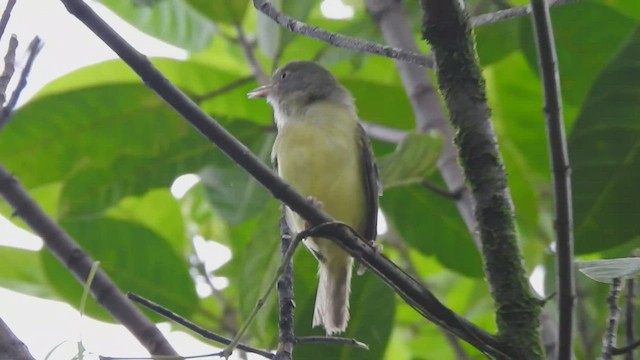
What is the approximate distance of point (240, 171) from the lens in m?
3.48

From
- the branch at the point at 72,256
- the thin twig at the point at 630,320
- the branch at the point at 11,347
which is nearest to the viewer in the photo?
the branch at the point at 11,347

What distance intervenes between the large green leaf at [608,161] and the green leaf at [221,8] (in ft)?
4.32

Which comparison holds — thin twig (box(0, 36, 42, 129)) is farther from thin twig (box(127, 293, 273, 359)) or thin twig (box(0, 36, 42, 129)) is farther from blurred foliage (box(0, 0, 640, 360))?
blurred foliage (box(0, 0, 640, 360))

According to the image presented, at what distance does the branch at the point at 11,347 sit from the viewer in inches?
67.9

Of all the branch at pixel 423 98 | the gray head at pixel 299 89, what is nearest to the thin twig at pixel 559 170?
the branch at pixel 423 98

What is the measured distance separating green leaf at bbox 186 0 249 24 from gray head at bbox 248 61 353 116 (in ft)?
0.83

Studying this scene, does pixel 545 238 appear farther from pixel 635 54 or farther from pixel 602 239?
pixel 635 54

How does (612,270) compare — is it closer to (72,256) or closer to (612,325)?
(612,325)

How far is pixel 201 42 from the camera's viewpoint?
395 cm

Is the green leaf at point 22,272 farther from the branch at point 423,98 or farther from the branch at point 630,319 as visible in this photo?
the branch at point 630,319

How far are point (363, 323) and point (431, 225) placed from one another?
57 centimetres

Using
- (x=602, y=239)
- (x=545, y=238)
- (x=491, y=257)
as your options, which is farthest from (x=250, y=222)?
(x=491, y=257)

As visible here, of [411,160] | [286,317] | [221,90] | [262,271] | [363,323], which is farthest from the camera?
[221,90]

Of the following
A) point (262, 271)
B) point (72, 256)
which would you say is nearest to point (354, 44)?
point (72, 256)
